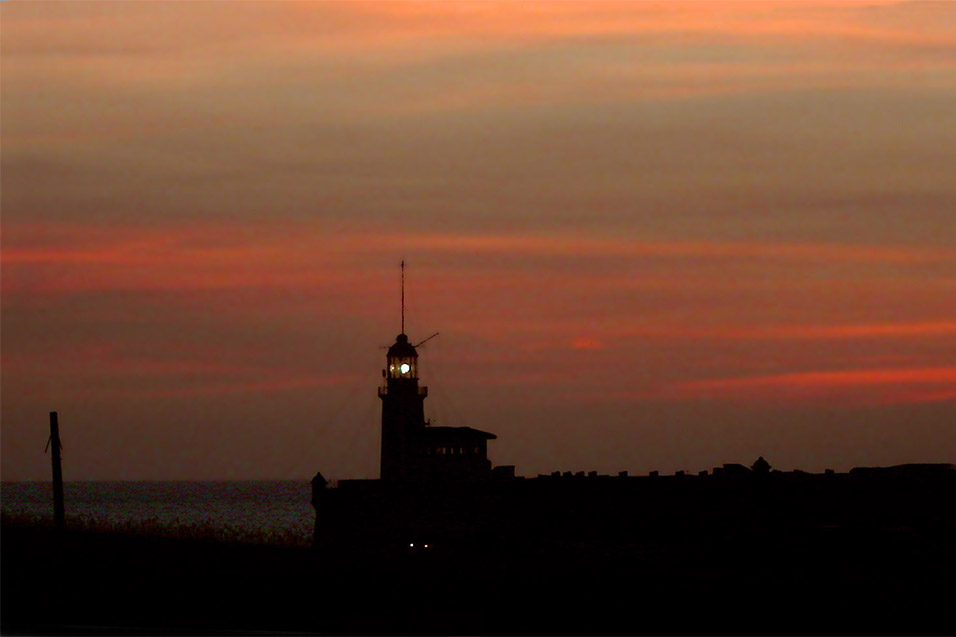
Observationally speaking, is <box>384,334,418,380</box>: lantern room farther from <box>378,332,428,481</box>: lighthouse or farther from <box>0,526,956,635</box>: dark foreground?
<box>0,526,956,635</box>: dark foreground

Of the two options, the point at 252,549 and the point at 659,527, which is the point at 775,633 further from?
the point at 659,527

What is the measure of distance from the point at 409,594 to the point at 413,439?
52.2 meters

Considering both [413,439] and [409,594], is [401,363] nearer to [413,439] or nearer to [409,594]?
[413,439]

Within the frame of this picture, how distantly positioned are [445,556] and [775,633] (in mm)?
11491

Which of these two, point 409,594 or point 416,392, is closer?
point 409,594

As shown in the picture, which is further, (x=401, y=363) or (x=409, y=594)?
(x=401, y=363)

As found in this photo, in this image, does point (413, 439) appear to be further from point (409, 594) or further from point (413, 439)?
point (409, 594)

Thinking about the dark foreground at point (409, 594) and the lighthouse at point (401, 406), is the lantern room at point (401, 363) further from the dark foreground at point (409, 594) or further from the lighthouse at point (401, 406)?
the dark foreground at point (409, 594)

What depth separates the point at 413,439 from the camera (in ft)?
252

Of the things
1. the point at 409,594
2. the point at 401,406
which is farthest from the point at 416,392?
the point at 409,594

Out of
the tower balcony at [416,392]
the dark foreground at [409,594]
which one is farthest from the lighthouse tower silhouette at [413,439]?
the dark foreground at [409,594]

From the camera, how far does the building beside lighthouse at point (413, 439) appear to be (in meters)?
75.4

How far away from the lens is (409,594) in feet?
80.8

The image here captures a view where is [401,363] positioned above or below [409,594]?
above
